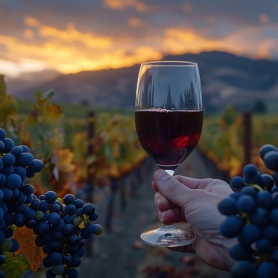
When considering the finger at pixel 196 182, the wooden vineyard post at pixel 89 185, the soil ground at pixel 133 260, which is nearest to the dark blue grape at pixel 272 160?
the finger at pixel 196 182

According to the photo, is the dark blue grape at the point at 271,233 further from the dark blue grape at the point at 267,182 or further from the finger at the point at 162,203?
the finger at the point at 162,203

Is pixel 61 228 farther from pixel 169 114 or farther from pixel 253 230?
pixel 169 114

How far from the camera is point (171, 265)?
606 cm

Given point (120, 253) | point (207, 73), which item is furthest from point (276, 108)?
point (120, 253)

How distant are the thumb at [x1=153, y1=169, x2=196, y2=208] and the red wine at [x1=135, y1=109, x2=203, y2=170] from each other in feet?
0.46

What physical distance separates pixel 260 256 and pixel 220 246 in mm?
547

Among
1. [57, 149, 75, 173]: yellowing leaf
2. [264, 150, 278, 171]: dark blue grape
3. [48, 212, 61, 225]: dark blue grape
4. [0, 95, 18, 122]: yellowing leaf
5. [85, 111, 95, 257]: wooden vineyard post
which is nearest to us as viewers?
[264, 150, 278, 171]: dark blue grape

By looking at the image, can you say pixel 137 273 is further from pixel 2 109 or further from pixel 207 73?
pixel 207 73

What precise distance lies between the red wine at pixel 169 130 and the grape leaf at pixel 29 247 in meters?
0.63

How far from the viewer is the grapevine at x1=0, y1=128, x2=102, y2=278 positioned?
1.14 meters

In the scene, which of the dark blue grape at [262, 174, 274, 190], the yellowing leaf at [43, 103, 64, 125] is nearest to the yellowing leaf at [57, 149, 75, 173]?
the yellowing leaf at [43, 103, 64, 125]

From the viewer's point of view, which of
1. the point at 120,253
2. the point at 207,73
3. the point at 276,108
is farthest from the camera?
the point at 207,73

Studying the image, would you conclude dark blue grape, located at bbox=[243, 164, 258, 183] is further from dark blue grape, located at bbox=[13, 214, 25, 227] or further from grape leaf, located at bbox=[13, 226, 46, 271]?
grape leaf, located at bbox=[13, 226, 46, 271]

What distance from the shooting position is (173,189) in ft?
5.24
